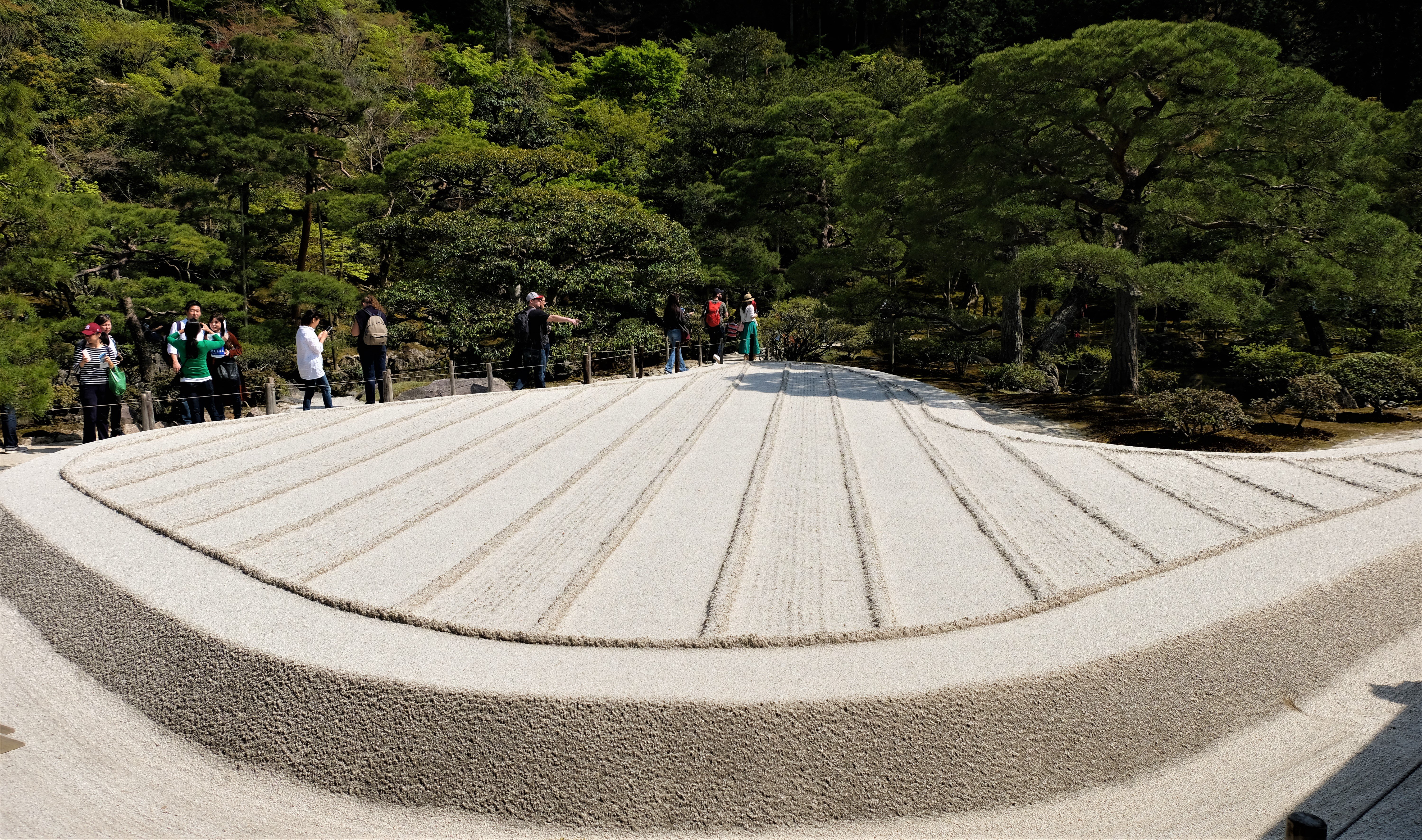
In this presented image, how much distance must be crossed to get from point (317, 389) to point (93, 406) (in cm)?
212

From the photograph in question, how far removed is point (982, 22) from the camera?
1232 inches

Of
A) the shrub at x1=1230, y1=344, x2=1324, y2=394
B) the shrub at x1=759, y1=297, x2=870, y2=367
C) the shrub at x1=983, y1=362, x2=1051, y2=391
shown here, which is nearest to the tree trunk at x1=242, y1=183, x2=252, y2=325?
the shrub at x1=759, y1=297, x2=870, y2=367

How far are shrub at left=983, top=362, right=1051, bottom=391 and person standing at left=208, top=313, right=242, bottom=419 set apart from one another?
10258 mm

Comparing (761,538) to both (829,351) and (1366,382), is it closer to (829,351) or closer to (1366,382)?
(1366,382)

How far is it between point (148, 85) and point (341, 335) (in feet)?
37.9

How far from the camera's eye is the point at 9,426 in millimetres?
8461

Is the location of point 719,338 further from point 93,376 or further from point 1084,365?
point 93,376

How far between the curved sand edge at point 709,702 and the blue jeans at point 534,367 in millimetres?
7119

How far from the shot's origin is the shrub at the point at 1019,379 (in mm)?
11406

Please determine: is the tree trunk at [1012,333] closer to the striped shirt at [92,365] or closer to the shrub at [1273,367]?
the shrub at [1273,367]

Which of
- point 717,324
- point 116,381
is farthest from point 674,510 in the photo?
point 717,324

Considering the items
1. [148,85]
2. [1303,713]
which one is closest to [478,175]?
[148,85]

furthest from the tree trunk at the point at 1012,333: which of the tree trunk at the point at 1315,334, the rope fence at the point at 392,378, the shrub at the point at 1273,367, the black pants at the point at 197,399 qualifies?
the black pants at the point at 197,399

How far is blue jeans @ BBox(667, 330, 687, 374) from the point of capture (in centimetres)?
1230
